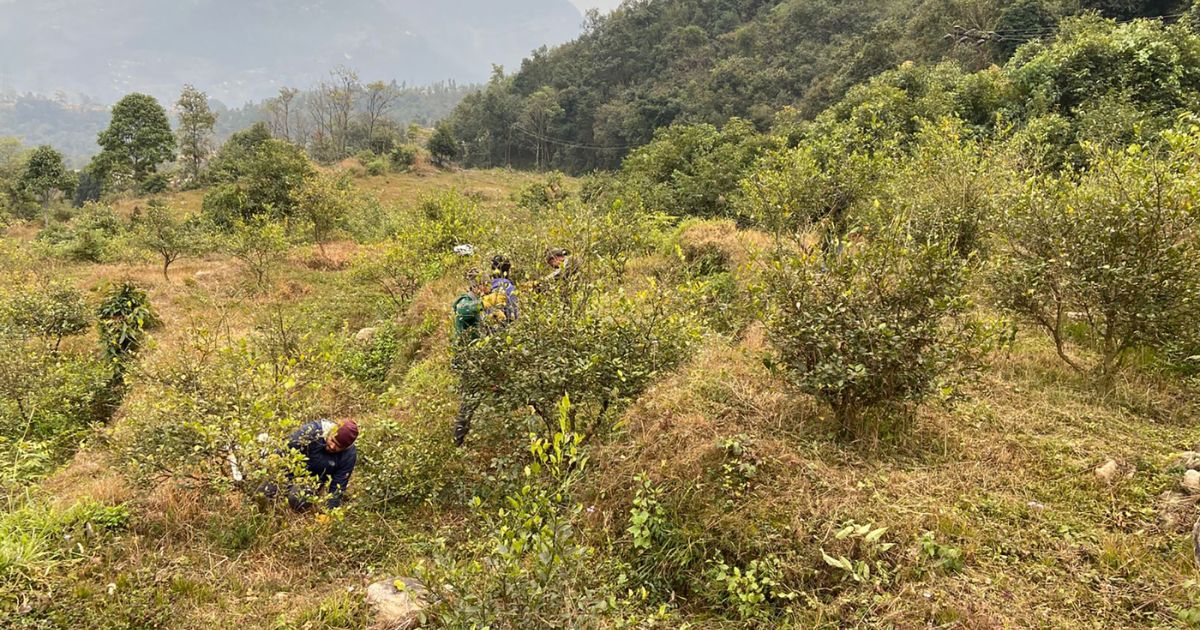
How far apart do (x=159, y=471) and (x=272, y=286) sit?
13.4m

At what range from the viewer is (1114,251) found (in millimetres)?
5328

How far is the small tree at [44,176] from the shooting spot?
35469 millimetres

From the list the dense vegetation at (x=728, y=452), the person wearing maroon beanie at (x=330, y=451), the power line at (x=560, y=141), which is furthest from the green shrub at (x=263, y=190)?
the power line at (x=560, y=141)

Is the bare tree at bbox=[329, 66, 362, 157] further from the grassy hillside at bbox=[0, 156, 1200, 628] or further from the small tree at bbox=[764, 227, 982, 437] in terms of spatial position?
the small tree at bbox=[764, 227, 982, 437]

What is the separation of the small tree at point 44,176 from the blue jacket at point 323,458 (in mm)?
44210

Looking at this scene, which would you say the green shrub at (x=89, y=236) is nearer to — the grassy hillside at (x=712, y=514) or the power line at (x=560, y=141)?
the grassy hillside at (x=712, y=514)

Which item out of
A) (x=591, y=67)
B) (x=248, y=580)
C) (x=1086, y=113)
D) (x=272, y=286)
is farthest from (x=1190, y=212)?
(x=591, y=67)

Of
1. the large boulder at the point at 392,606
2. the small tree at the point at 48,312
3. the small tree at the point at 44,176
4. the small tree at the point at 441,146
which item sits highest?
the small tree at the point at 441,146

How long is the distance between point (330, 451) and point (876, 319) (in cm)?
543

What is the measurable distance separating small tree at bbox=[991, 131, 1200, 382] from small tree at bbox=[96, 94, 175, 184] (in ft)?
174

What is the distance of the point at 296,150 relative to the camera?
30016 millimetres

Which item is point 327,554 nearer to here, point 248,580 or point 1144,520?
point 248,580

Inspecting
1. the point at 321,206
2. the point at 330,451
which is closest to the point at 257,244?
the point at 321,206

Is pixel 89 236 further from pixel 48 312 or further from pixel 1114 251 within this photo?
pixel 1114 251
